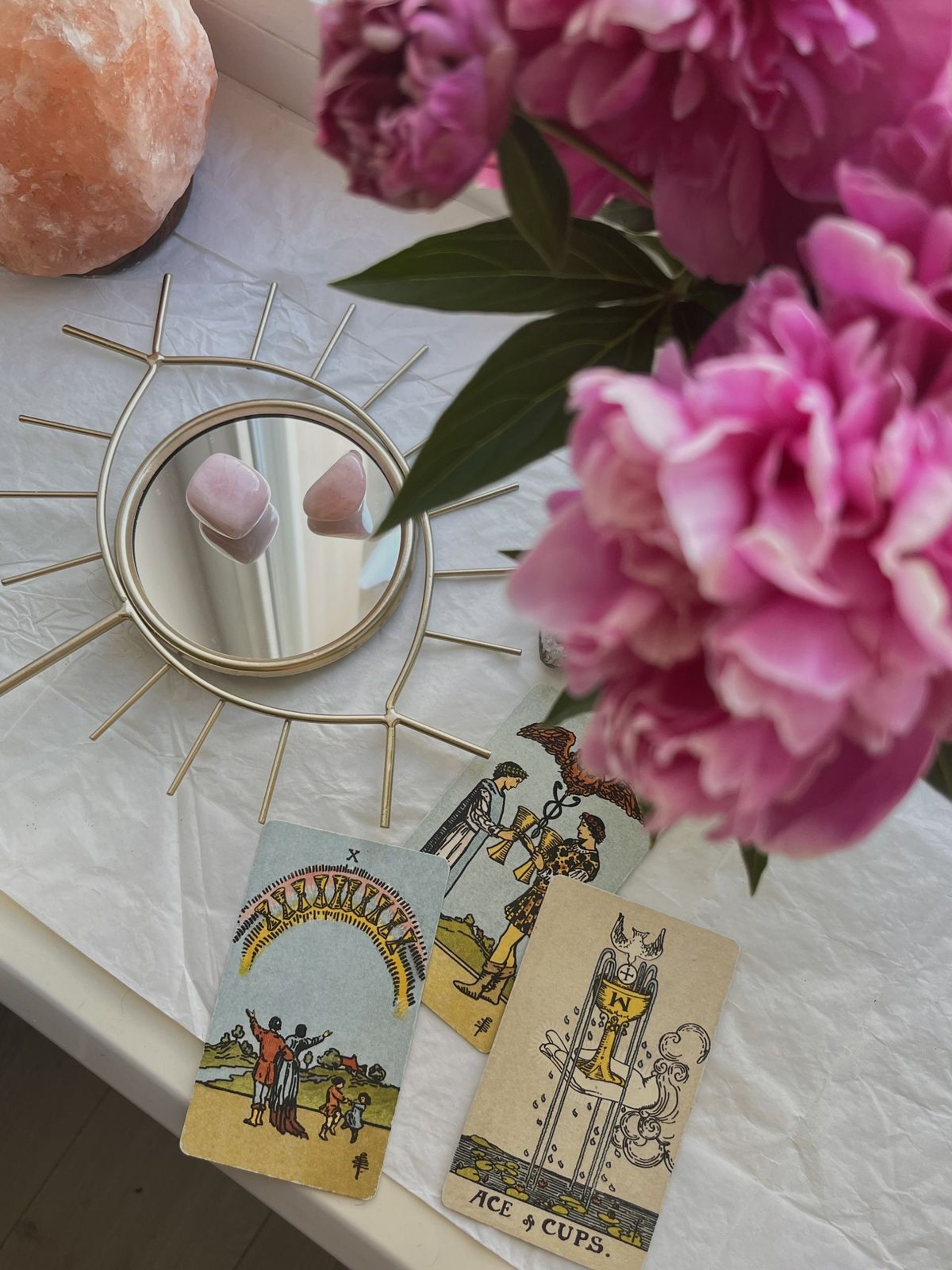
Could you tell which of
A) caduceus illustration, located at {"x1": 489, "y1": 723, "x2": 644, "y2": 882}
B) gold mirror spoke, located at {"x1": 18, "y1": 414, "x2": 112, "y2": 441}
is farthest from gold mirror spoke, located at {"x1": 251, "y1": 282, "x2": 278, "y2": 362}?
caduceus illustration, located at {"x1": 489, "y1": 723, "x2": 644, "y2": 882}

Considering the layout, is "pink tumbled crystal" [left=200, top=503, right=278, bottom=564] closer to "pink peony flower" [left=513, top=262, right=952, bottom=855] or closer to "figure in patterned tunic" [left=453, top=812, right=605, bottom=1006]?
"figure in patterned tunic" [left=453, top=812, right=605, bottom=1006]

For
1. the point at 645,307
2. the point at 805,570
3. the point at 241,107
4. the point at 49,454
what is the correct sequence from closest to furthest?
the point at 805,570
the point at 645,307
the point at 49,454
the point at 241,107

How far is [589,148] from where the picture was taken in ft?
0.89

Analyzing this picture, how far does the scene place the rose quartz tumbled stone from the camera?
0.69 meters

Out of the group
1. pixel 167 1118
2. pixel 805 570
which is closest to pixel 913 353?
pixel 805 570

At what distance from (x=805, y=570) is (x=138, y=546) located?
1.93ft

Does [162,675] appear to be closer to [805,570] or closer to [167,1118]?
[167,1118]

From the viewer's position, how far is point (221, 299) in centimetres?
80

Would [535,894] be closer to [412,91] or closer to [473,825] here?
[473,825]

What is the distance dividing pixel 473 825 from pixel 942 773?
38 cm

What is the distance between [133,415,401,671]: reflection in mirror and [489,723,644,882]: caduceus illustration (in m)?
0.14

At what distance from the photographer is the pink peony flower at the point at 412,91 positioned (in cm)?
22

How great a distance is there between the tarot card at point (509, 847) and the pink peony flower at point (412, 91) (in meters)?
0.47

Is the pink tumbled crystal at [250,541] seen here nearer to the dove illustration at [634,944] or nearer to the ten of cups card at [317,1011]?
the ten of cups card at [317,1011]
